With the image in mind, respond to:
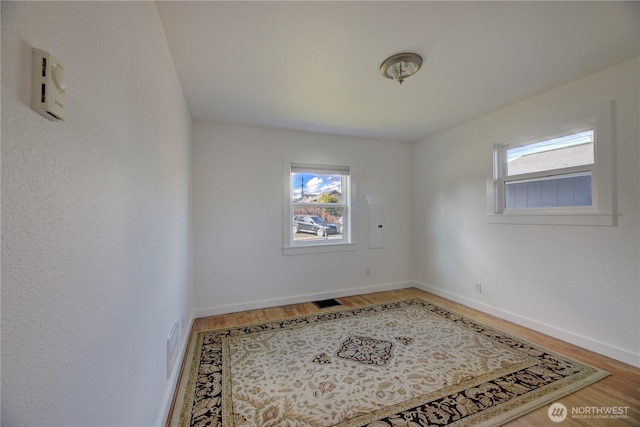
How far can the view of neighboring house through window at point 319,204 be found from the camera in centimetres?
358

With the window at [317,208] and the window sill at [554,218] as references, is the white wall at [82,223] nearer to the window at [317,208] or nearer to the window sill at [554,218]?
the window at [317,208]

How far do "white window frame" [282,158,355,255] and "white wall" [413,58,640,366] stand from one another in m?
1.23

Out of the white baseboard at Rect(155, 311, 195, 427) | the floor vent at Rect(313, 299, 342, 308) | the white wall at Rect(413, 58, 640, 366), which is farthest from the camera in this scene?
the floor vent at Rect(313, 299, 342, 308)

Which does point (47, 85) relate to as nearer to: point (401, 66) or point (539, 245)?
point (401, 66)

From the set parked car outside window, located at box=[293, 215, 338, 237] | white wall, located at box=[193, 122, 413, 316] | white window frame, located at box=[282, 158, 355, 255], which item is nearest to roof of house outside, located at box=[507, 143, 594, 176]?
white wall, located at box=[193, 122, 413, 316]

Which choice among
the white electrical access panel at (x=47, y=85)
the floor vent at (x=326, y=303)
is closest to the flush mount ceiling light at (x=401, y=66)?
the white electrical access panel at (x=47, y=85)

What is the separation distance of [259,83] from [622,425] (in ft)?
11.1

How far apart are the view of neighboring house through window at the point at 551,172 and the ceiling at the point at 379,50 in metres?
0.56

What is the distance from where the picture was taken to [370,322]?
278 centimetres

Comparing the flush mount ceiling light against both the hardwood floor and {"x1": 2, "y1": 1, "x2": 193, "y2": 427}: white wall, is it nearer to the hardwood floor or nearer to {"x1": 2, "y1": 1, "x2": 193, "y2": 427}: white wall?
{"x1": 2, "y1": 1, "x2": 193, "y2": 427}: white wall

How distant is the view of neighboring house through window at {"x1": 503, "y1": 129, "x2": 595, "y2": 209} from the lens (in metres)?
2.28

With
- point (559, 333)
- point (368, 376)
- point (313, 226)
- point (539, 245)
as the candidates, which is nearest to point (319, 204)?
point (313, 226)

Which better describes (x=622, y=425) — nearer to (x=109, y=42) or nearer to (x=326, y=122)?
(x=109, y=42)

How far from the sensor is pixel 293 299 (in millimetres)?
3426
